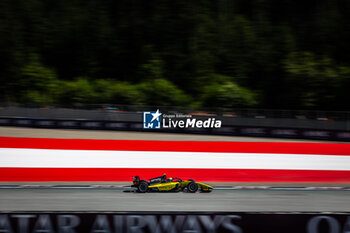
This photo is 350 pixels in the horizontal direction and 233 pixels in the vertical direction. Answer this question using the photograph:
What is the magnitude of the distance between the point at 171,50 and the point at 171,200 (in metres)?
33.6

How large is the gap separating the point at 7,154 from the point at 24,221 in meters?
3.94

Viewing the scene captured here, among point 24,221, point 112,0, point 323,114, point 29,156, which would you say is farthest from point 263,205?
point 112,0

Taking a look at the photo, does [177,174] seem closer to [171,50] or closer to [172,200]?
[172,200]

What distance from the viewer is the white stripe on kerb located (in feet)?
21.8

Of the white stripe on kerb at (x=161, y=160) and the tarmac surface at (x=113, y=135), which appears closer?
the white stripe on kerb at (x=161, y=160)

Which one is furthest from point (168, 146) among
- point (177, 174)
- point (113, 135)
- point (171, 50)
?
point (171, 50)

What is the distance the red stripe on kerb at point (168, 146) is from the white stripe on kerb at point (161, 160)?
108 mm

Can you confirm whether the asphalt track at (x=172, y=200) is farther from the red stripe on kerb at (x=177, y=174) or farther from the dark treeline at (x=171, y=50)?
the dark treeline at (x=171, y=50)

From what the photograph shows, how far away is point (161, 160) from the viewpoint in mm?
6844

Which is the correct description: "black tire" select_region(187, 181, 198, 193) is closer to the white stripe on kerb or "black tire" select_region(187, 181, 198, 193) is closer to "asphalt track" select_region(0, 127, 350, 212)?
"asphalt track" select_region(0, 127, 350, 212)

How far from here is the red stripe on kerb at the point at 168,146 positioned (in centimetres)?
682

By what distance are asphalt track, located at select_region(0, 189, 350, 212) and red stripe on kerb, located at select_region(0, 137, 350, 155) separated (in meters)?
0.94

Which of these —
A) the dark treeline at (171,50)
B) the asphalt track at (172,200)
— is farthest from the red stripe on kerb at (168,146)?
the dark treeline at (171,50)

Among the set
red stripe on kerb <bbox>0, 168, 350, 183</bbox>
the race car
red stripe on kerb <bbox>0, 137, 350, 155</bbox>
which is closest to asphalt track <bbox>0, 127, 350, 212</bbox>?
the race car
